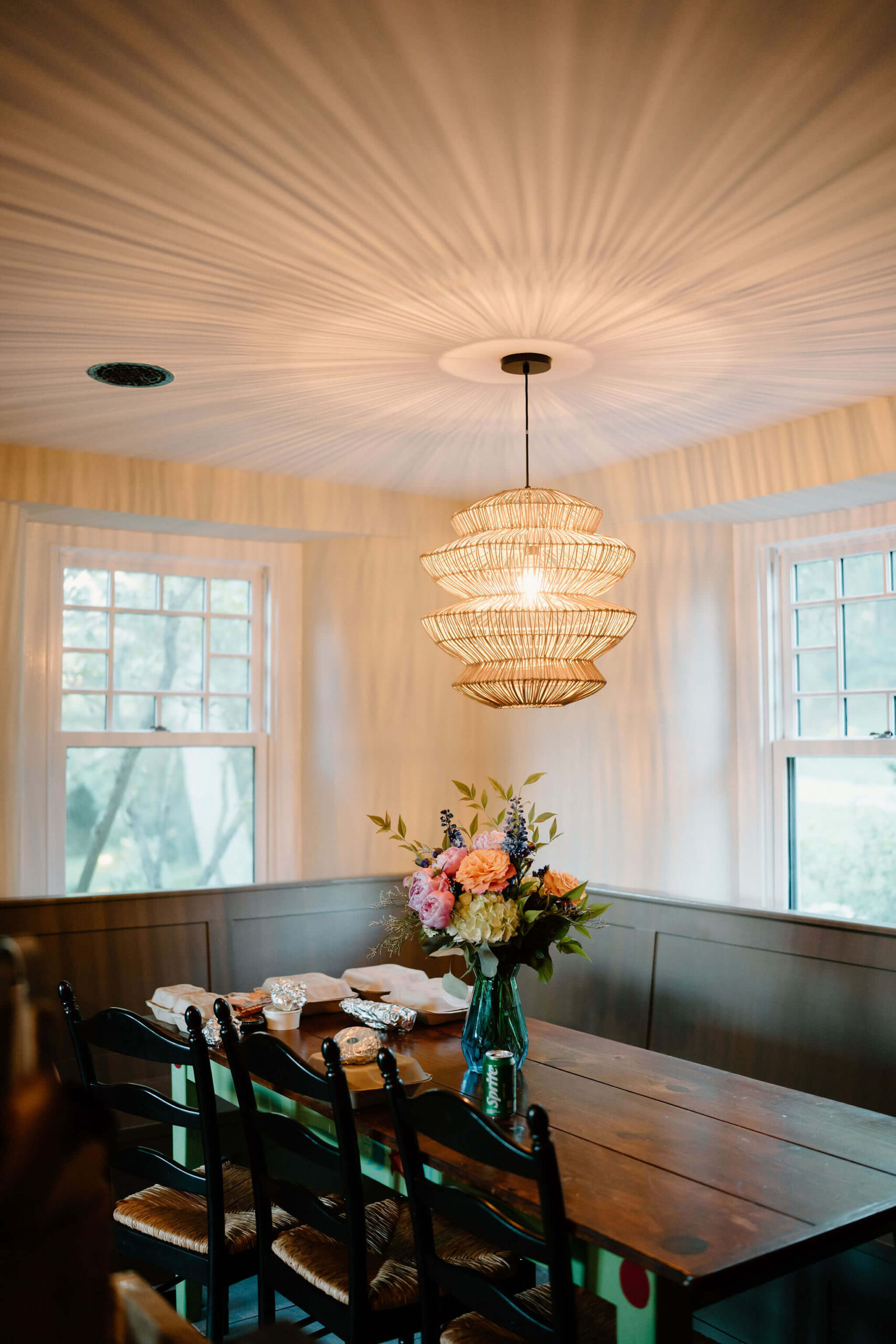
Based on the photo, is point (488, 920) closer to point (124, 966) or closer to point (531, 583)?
point (531, 583)

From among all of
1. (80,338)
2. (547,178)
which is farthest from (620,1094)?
(80,338)

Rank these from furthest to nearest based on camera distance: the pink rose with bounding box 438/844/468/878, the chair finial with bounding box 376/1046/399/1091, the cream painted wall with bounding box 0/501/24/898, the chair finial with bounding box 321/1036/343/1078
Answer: the cream painted wall with bounding box 0/501/24/898 → the pink rose with bounding box 438/844/468/878 → the chair finial with bounding box 321/1036/343/1078 → the chair finial with bounding box 376/1046/399/1091

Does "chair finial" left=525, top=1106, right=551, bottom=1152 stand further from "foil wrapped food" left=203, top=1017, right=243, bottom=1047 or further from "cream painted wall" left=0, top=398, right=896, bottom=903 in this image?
"cream painted wall" left=0, top=398, right=896, bottom=903

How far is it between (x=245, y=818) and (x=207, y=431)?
167cm

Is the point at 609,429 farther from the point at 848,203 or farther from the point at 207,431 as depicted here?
the point at 848,203

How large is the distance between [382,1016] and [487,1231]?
1.04 m

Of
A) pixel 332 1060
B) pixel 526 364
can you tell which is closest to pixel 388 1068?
pixel 332 1060

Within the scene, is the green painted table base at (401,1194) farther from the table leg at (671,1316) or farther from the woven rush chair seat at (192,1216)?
the woven rush chair seat at (192,1216)

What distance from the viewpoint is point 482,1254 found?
2.08 m

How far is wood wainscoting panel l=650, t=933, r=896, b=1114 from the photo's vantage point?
2.73 metres

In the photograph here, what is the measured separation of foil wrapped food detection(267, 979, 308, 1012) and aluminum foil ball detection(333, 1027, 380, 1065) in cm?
33

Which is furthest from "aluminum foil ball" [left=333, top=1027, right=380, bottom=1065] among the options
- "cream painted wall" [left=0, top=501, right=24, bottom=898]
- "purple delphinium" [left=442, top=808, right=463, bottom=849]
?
"cream painted wall" [left=0, top=501, right=24, bottom=898]

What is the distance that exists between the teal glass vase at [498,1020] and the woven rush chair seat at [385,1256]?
1.12ft

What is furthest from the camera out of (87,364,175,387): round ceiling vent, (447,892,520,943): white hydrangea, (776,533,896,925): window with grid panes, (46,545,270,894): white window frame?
(46,545,270,894): white window frame
